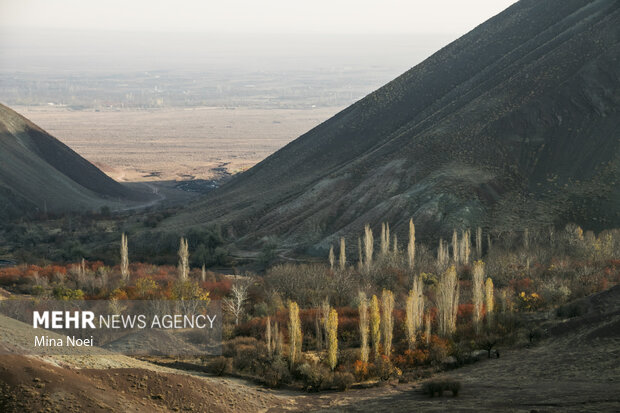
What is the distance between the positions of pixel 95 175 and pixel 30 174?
58.6 ft

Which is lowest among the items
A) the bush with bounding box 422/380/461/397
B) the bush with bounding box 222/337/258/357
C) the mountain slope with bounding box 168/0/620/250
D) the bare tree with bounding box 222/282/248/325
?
the bush with bounding box 422/380/461/397

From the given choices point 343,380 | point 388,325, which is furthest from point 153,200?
point 343,380

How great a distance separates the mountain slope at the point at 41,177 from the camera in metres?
109

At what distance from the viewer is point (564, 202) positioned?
76062mm

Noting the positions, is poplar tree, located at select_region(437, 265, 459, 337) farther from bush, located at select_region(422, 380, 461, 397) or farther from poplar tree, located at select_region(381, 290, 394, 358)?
bush, located at select_region(422, 380, 461, 397)

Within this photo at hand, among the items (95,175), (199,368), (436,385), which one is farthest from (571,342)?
(95,175)

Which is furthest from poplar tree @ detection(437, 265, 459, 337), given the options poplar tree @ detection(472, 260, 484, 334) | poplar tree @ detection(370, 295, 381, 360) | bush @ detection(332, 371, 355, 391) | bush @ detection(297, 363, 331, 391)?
bush @ detection(297, 363, 331, 391)

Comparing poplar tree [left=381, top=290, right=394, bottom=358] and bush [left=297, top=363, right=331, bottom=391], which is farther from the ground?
poplar tree [left=381, top=290, right=394, bottom=358]

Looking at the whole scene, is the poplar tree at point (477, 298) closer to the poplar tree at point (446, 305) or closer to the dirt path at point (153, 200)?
the poplar tree at point (446, 305)

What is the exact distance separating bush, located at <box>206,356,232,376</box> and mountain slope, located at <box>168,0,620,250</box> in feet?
121

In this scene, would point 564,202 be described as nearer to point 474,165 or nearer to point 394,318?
point 474,165

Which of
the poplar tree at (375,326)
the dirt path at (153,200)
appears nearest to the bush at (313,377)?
the poplar tree at (375,326)

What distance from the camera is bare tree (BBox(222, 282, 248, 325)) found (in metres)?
48.8

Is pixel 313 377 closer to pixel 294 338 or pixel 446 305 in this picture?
pixel 294 338
